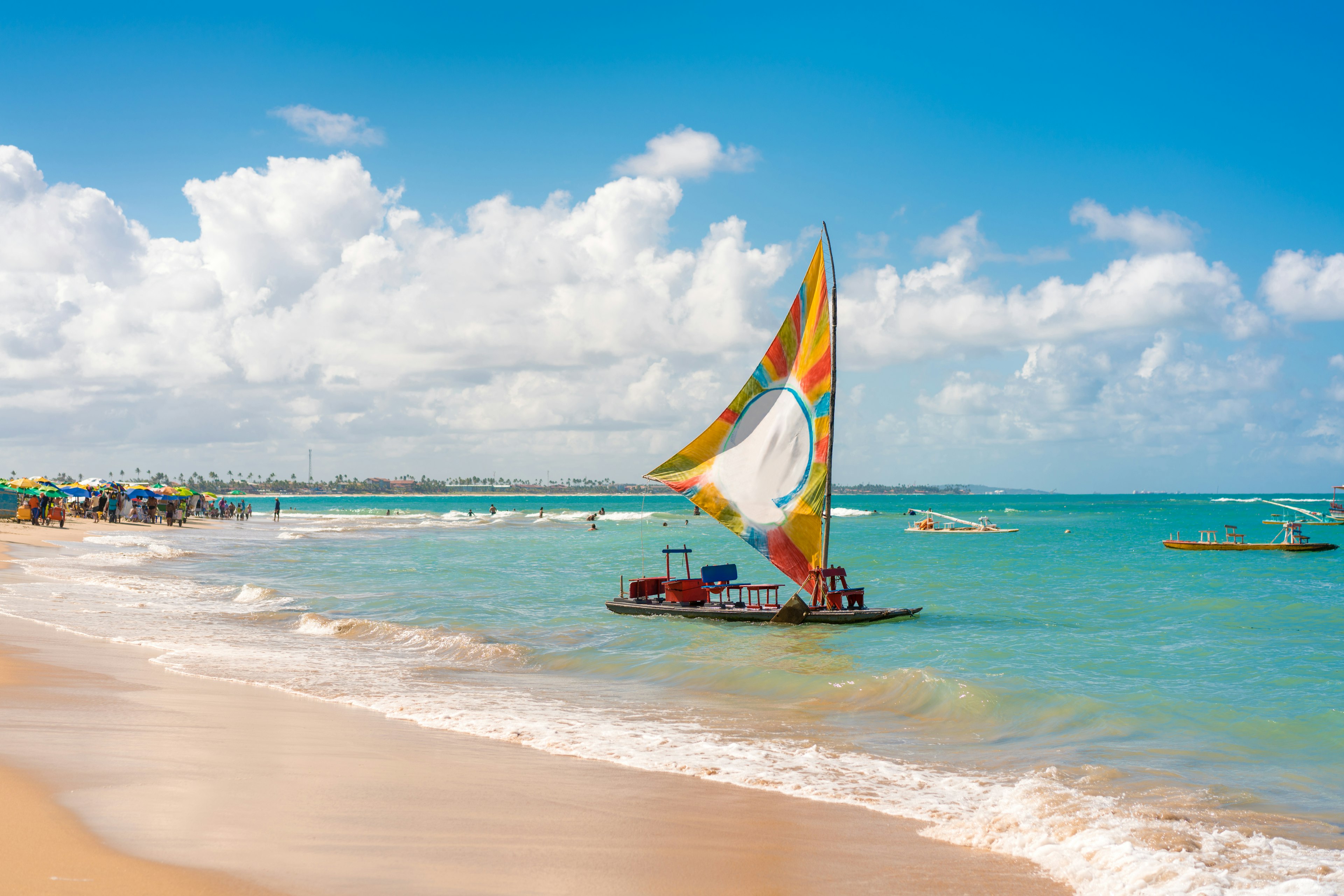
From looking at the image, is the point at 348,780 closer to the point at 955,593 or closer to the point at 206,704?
the point at 206,704

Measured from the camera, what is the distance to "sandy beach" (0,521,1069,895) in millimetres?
5434

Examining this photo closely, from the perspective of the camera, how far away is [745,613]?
20922 millimetres

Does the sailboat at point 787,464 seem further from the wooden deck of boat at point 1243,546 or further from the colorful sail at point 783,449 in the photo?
the wooden deck of boat at point 1243,546

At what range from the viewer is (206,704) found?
1064 centimetres

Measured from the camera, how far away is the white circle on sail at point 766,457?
1970 cm

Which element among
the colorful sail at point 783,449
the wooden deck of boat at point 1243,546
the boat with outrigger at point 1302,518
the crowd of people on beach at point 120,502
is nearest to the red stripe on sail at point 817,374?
the colorful sail at point 783,449

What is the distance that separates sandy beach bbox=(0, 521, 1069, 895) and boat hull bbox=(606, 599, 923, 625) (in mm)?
11615

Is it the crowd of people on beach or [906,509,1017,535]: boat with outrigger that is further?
[906,509,1017,535]: boat with outrigger

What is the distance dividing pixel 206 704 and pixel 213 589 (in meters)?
18.8

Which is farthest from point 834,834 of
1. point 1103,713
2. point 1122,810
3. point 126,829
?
point 1103,713

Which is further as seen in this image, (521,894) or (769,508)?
(769,508)

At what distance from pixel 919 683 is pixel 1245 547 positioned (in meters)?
48.7

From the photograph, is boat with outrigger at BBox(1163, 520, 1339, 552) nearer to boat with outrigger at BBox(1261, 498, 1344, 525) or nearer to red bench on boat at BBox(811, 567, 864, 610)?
boat with outrigger at BBox(1261, 498, 1344, 525)

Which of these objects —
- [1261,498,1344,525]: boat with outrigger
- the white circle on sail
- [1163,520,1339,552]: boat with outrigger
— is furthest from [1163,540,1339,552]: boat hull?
the white circle on sail
